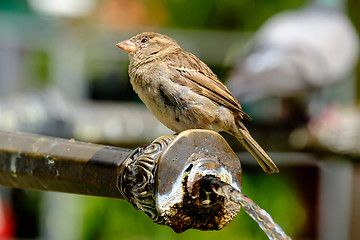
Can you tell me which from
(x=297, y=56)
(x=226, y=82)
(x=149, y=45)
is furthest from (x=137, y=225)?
→ (x=149, y=45)

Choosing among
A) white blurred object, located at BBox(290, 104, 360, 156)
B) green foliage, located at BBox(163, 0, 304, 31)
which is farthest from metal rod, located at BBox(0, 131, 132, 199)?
green foliage, located at BBox(163, 0, 304, 31)

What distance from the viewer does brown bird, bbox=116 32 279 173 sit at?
9.81 ft

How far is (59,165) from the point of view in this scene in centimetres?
235

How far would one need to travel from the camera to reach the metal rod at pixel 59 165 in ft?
7.34

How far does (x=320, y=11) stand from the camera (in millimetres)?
8664

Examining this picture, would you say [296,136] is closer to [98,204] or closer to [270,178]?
[270,178]

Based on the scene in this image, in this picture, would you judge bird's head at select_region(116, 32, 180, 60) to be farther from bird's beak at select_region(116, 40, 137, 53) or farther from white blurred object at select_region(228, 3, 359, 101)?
white blurred object at select_region(228, 3, 359, 101)

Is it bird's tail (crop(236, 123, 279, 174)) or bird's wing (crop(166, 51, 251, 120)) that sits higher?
bird's wing (crop(166, 51, 251, 120))

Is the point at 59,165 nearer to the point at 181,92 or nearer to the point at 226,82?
the point at 181,92

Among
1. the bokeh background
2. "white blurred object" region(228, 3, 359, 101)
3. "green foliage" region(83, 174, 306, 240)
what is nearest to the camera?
the bokeh background

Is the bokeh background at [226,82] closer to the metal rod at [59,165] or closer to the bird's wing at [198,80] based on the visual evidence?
the bird's wing at [198,80]

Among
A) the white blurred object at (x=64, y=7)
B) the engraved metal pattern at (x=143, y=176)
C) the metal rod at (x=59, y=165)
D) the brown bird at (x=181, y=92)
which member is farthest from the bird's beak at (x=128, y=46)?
the white blurred object at (x=64, y=7)

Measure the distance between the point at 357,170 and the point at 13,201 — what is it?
10.8ft

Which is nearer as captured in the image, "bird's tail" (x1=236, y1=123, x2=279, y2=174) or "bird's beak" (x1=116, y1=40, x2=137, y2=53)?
"bird's tail" (x1=236, y1=123, x2=279, y2=174)
